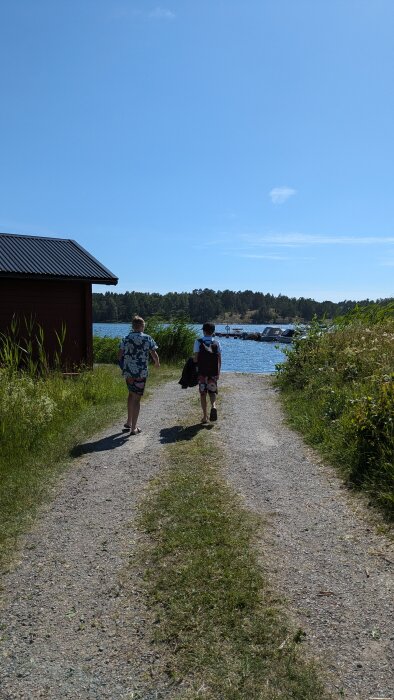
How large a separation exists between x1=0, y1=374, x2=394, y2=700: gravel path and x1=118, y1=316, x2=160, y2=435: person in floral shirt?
1474 millimetres

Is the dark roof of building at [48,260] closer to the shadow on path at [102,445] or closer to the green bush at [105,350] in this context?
the shadow on path at [102,445]

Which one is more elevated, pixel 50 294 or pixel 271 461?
pixel 50 294

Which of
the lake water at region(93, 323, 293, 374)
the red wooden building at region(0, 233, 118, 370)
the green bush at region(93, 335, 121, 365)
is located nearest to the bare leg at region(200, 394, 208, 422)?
the red wooden building at region(0, 233, 118, 370)

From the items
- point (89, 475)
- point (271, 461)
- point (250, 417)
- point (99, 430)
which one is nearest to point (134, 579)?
point (89, 475)

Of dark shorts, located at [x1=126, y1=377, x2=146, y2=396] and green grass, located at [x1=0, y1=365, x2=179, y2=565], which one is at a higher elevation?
dark shorts, located at [x1=126, y1=377, x2=146, y2=396]

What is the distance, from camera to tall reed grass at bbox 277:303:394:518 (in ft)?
20.9

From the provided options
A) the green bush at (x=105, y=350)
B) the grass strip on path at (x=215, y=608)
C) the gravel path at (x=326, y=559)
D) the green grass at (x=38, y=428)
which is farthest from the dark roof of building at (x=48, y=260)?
the grass strip on path at (x=215, y=608)

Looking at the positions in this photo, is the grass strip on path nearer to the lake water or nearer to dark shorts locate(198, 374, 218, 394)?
dark shorts locate(198, 374, 218, 394)

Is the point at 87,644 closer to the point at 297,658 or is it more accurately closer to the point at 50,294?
the point at 297,658

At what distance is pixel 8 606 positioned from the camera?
3.76 metres

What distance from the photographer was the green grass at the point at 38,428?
5539 mm

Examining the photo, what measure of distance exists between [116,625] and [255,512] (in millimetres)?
2101

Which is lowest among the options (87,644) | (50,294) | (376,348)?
(87,644)

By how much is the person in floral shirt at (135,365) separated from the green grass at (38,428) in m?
0.72
